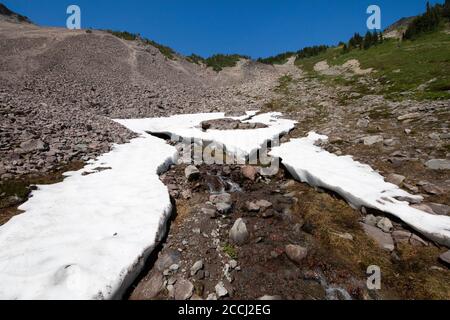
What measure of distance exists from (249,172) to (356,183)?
3.78 metres

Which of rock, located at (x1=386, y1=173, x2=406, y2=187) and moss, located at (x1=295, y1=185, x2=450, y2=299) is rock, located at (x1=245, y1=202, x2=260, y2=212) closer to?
moss, located at (x1=295, y1=185, x2=450, y2=299)

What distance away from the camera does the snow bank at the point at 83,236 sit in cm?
425

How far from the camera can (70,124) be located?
12.5m

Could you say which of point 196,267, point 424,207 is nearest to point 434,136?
point 424,207

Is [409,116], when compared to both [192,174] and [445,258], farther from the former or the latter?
[192,174]

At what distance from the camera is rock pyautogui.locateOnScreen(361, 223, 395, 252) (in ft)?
18.1

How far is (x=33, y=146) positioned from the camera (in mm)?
9617

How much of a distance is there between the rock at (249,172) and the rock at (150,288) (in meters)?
5.37

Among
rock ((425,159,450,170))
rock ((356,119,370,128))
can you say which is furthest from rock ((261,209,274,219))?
rock ((356,119,370,128))

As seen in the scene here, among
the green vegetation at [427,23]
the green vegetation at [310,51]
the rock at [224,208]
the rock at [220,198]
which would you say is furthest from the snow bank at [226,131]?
the green vegetation at [310,51]

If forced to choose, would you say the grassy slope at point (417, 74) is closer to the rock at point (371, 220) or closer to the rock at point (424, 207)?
the rock at point (424, 207)

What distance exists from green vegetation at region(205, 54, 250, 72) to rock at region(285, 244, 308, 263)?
38.7 meters

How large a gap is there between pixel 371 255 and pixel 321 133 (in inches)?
363
